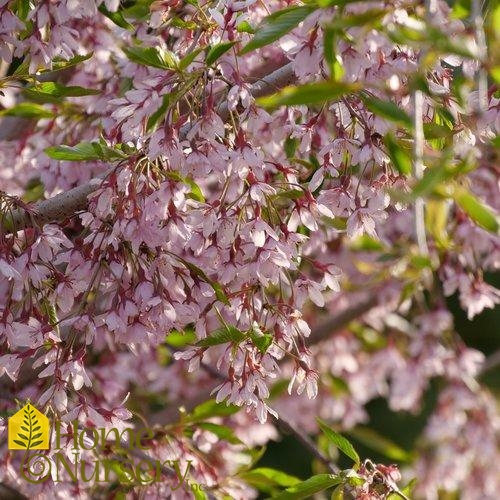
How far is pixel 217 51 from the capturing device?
1.13m

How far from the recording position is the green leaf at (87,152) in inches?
48.0

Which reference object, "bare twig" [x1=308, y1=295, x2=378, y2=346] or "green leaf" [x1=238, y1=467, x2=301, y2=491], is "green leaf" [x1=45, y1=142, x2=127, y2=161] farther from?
"bare twig" [x1=308, y1=295, x2=378, y2=346]

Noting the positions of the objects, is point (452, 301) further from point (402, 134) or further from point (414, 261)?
point (414, 261)

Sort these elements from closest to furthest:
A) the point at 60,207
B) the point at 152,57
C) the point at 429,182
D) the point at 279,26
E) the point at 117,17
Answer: the point at 429,182, the point at 279,26, the point at 152,57, the point at 60,207, the point at 117,17

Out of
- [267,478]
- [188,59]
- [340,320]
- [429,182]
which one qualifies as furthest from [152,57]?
[340,320]

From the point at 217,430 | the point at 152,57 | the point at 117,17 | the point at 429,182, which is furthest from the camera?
the point at 217,430

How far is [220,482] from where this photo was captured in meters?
1.62

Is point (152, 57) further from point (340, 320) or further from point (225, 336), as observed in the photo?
point (340, 320)

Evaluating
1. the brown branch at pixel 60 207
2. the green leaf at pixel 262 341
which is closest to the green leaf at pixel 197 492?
the green leaf at pixel 262 341

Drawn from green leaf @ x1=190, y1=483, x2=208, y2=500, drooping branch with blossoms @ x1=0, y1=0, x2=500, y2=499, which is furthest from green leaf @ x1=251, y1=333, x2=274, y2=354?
green leaf @ x1=190, y1=483, x2=208, y2=500

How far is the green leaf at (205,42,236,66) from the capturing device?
1121 mm

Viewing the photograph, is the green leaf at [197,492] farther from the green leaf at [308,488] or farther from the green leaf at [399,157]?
the green leaf at [399,157]

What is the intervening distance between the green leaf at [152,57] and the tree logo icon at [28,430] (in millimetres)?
487

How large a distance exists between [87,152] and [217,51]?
0.80 feet
